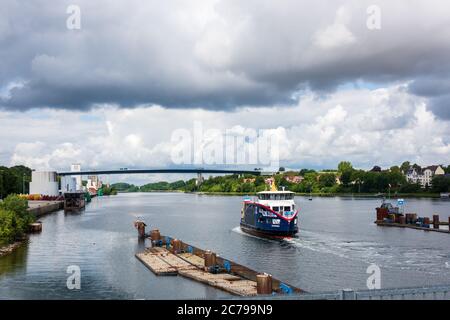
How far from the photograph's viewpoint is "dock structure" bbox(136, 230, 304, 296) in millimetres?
30875

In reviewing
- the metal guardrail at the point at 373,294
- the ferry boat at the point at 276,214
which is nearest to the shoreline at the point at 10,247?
the ferry boat at the point at 276,214

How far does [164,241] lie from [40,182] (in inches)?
5014

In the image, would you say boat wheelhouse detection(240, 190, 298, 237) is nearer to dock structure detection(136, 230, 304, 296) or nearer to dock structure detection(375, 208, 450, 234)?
dock structure detection(136, 230, 304, 296)

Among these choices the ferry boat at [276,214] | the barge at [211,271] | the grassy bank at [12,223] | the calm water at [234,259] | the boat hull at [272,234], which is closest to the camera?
the barge at [211,271]

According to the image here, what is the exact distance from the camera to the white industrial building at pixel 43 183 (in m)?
171

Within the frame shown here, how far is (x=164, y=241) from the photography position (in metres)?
60.3

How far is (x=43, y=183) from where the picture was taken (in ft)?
573

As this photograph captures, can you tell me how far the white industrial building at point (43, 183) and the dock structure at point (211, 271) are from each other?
129m

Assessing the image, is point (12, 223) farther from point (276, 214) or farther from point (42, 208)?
point (42, 208)

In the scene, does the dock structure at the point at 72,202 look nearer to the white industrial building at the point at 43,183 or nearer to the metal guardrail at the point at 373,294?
the white industrial building at the point at 43,183

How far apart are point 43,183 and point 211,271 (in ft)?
490
